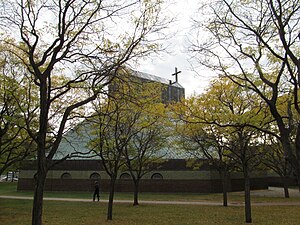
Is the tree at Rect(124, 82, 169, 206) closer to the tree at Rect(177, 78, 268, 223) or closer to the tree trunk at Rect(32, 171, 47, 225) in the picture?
the tree at Rect(177, 78, 268, 223)

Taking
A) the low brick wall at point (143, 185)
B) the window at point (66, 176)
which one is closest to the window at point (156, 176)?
the low brick wall at point (143, 185)

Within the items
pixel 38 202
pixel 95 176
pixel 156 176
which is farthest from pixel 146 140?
pixel 95 176

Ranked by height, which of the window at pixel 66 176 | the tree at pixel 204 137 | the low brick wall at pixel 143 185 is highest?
the tree at pixel 204 137

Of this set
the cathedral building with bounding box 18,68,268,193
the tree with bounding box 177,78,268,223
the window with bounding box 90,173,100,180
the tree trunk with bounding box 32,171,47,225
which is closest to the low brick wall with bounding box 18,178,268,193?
the cathedral building with bounding box 18,68,268,193

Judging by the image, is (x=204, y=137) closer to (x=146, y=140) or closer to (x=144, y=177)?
(x=146, y=140)

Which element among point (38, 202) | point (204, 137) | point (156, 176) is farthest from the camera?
point (156, 176)

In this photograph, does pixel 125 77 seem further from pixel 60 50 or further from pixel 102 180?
pixel 102 180

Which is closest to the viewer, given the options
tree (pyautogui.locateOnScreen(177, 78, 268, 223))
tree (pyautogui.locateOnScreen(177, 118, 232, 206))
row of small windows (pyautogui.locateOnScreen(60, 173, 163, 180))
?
tree (pyautogui.locateOnScreen(177, 78, 268, 223))

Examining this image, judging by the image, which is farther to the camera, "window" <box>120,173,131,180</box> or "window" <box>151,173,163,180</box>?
"window" <box>151,173,163,180</box>

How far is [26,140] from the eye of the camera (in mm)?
15664

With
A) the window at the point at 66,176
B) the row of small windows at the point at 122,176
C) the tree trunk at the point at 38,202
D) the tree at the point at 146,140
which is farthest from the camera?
the window at the point at 66,176

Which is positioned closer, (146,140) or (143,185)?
(146,140)

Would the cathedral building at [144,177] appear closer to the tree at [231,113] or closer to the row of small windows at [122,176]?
the row of small windows at [122,176]

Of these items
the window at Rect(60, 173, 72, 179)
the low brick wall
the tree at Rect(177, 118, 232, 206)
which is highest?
the tree at Rect(177, 118, 232, 206)
